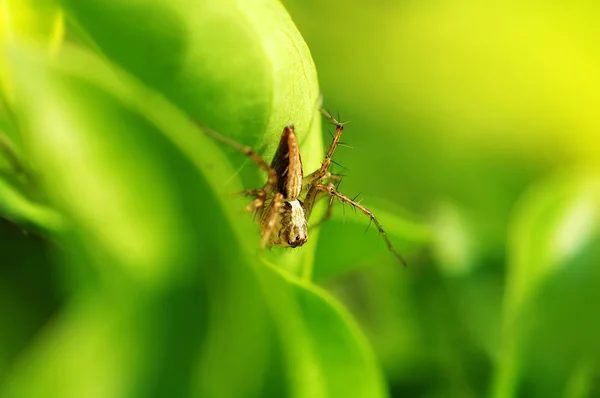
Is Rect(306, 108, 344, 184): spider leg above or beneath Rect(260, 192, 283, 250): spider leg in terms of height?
above

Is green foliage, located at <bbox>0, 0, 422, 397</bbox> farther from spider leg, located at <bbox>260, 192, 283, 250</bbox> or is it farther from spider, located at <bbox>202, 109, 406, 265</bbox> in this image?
spider leg, located at <bbox>260, 192, 283, 250</bbox>

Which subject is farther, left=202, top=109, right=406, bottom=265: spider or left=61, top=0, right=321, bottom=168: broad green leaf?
left=202, top=109, right=406, bottom=265: spider

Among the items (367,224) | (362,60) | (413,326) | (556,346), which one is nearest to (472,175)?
(362,60)

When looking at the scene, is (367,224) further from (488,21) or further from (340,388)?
(488,21)

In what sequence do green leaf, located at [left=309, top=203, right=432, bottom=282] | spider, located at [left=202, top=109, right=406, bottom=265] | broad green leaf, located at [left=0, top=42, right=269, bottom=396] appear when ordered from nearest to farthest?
broad green leaf, located at [left=0, top=42, right=269, bottom=396] → spider, located at [left=202, top=109, right=406, bottom=265] → green leaf, located at [left=309, top=203, right=432, bottom=282]

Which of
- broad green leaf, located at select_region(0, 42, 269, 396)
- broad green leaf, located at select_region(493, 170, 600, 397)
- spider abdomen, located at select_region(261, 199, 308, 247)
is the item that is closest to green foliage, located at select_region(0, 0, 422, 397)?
broad green leaf, located at select_region(0, 42, 269, 396)

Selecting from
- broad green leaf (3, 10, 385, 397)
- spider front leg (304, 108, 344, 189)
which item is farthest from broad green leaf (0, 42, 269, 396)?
spider front leg (304, 108, 344, 189)

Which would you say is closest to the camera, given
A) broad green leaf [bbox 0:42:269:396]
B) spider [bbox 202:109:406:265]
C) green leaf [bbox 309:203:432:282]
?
broad green leaf [bbox 0:42:269:396]

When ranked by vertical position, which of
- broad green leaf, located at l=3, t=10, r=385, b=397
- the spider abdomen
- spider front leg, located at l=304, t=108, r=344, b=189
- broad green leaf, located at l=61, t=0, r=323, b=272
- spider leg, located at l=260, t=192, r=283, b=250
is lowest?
broad green leaf, located at l=3, t=10, r=385, b=397
